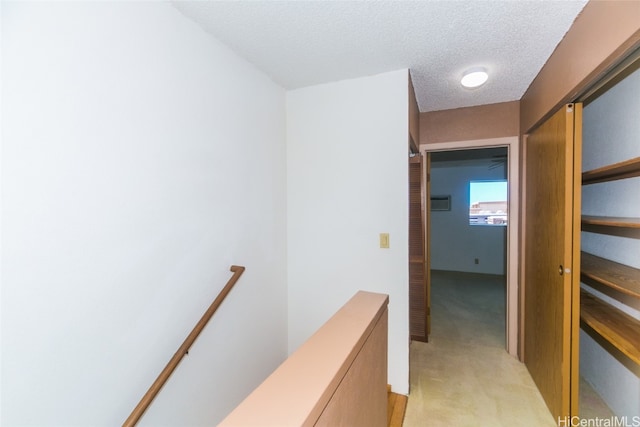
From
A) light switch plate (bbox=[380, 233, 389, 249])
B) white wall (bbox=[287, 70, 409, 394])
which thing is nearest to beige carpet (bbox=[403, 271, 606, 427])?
white wall (bbox=[287, 70, 409, 394])

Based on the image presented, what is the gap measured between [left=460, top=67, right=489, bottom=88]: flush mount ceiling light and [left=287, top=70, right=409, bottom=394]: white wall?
0.46 metres

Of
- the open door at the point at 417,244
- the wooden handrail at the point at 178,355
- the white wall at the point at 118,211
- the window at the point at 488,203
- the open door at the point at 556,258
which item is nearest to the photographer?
the white wall at the point at 118,211

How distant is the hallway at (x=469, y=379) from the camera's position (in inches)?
71.0

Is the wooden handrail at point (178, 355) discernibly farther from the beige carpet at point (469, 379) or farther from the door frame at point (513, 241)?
the door frame at point (513, 241)

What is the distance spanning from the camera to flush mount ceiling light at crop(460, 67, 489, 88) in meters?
1.94

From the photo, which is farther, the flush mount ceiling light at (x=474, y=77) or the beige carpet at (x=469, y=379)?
the flush mount ceiling light at (x=474, y=77)

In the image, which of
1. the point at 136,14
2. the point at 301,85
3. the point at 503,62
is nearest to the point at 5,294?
the point at 136,14

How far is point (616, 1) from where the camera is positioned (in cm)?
111

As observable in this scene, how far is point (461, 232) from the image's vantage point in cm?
553

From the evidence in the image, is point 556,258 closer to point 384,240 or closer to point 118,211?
point 384,240

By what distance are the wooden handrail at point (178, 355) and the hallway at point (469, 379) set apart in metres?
1.44

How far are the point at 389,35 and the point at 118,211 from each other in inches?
64.4

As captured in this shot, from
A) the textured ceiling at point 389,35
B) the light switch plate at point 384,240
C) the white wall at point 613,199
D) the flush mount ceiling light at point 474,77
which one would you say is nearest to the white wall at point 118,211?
the textured ceiling at point 389,35

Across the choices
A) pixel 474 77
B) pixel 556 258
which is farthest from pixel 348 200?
pixel 556 258
